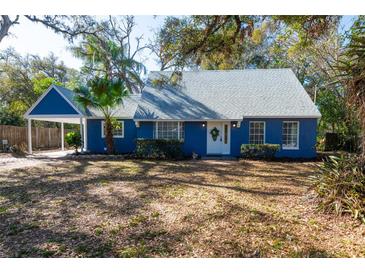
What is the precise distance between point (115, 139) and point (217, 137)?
21.8 feet

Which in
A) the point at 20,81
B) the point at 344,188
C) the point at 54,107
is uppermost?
the point at 20,81

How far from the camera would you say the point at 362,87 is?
4.66 meters

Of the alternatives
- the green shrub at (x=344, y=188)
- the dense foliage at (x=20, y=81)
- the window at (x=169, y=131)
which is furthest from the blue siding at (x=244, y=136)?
the dense foliage at (x=20, y=81)

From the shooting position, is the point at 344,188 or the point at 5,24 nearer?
the point at 344,188

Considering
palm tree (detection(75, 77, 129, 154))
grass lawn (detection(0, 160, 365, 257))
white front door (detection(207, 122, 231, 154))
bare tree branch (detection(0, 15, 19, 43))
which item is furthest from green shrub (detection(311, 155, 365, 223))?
bare tree branch (detection(0, 15, 19, 43))

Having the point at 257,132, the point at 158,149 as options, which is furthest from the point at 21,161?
the point at 257,132

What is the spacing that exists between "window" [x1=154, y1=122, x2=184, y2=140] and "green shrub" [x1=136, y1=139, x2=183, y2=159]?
4.32ft

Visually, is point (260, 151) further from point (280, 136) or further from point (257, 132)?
point (280, 136)

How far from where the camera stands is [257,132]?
551 inches

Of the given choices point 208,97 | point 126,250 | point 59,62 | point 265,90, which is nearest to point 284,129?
point 265,90

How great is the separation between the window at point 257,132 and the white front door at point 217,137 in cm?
143

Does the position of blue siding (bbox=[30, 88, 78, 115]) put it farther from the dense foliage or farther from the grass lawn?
the dense foliage

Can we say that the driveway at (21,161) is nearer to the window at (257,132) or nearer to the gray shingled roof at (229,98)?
the gray shingled roof at (229,98)

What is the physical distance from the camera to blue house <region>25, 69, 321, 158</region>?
13680mm
